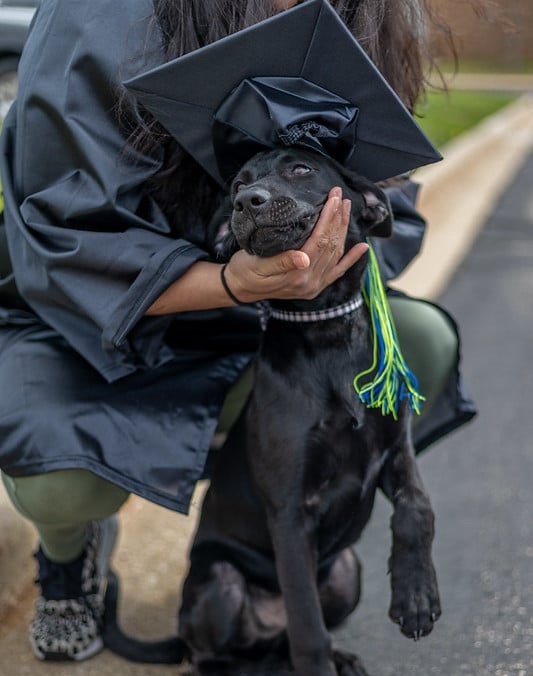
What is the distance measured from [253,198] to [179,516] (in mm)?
1707

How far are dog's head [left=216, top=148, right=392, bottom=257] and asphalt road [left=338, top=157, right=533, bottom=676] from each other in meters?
1.14

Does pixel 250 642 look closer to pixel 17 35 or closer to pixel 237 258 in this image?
pixel 237 258

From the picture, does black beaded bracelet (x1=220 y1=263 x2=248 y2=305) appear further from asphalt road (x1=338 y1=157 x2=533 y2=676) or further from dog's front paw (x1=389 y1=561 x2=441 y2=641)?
asphalt road (x1=338 y1=157 x2=533 y2=676)

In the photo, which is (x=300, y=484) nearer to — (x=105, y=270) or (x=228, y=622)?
(x=228, y=622)

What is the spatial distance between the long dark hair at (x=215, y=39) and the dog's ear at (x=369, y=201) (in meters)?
0.35

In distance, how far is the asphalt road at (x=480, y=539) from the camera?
2607 mm

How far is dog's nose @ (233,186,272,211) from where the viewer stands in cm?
192

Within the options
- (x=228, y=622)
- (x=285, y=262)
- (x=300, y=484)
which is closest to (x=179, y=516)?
(x=228, y=622)

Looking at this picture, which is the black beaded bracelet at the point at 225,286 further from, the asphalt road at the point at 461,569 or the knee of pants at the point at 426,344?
the asphalt road at the point at 461,569

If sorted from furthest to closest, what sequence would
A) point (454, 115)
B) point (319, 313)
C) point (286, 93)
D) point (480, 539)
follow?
point (454, 115) < point (480, 539) < point (319, 313) < point (286, 93)

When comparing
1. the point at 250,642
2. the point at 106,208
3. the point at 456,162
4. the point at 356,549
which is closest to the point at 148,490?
the point at 250,642

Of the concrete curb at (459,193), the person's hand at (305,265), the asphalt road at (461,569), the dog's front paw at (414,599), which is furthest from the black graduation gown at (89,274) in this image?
the concrete curb at (459,193)

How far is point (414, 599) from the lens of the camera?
2129 millimetres

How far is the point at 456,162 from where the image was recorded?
396 inches
